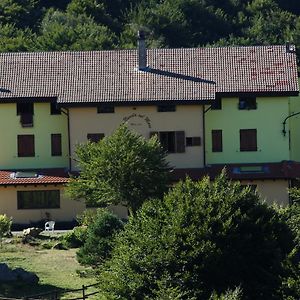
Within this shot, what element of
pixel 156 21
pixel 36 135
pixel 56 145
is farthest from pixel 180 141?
pixel 156 21

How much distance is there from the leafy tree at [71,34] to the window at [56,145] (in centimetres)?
3455

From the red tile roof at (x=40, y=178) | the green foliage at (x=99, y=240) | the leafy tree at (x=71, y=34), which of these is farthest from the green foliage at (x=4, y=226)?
the leafy tree at (x=71, y=34)

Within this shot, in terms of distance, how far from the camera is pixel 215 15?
120688 mm

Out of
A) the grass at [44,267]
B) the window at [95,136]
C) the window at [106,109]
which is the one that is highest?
the window at [106,109]

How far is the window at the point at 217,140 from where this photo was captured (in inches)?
2475

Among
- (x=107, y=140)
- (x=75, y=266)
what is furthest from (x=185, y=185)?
(x=107, y=140)

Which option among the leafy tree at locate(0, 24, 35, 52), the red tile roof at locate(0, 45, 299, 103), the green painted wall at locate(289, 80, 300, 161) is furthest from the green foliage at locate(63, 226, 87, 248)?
the leafy tree at locate(0, 24, 35, 52)

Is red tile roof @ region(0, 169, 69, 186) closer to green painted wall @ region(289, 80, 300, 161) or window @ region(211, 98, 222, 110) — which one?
window @ region(211, 98, 222, 110)

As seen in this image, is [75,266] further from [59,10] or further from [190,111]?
[59,10]

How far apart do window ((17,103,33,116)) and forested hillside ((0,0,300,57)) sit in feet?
132

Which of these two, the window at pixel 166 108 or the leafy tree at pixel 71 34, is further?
the leafy tree at pixel 71 34

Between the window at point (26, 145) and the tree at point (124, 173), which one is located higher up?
the window at point (26, 145)

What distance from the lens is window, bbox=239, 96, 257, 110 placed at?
62.7 m

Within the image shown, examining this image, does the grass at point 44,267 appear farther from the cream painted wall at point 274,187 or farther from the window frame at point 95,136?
the cream painted wall at point 274,187
